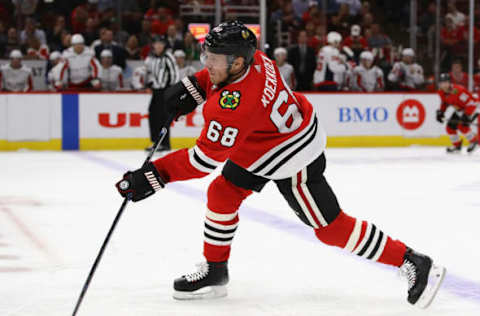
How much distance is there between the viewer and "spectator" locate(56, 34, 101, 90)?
1055 cm

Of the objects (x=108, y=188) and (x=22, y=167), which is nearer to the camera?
(x=108, y=188)

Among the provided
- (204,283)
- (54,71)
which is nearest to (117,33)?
(54,71)

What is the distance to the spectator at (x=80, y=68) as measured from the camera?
1055cm

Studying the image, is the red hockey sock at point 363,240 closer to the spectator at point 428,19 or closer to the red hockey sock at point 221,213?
the red hockey sock at point 221,213

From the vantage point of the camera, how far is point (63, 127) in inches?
403

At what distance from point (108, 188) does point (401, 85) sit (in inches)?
268

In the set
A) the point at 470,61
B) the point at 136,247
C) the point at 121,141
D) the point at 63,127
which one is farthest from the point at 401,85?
the point at 136,247

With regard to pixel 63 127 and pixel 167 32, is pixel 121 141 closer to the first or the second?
pixel 63 127

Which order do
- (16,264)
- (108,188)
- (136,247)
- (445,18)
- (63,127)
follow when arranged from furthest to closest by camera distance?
(445,18) < (63,127) < (108,188) < (136,247) < (16,264)

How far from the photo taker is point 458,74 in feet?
39.6

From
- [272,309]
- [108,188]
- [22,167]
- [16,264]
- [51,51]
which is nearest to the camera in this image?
[272,309]

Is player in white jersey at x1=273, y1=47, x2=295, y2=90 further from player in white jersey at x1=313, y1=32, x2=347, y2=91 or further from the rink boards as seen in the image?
the rink boards

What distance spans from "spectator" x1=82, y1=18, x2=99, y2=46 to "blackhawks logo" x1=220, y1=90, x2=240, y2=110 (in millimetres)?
9445

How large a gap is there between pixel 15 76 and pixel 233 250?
7675mm
